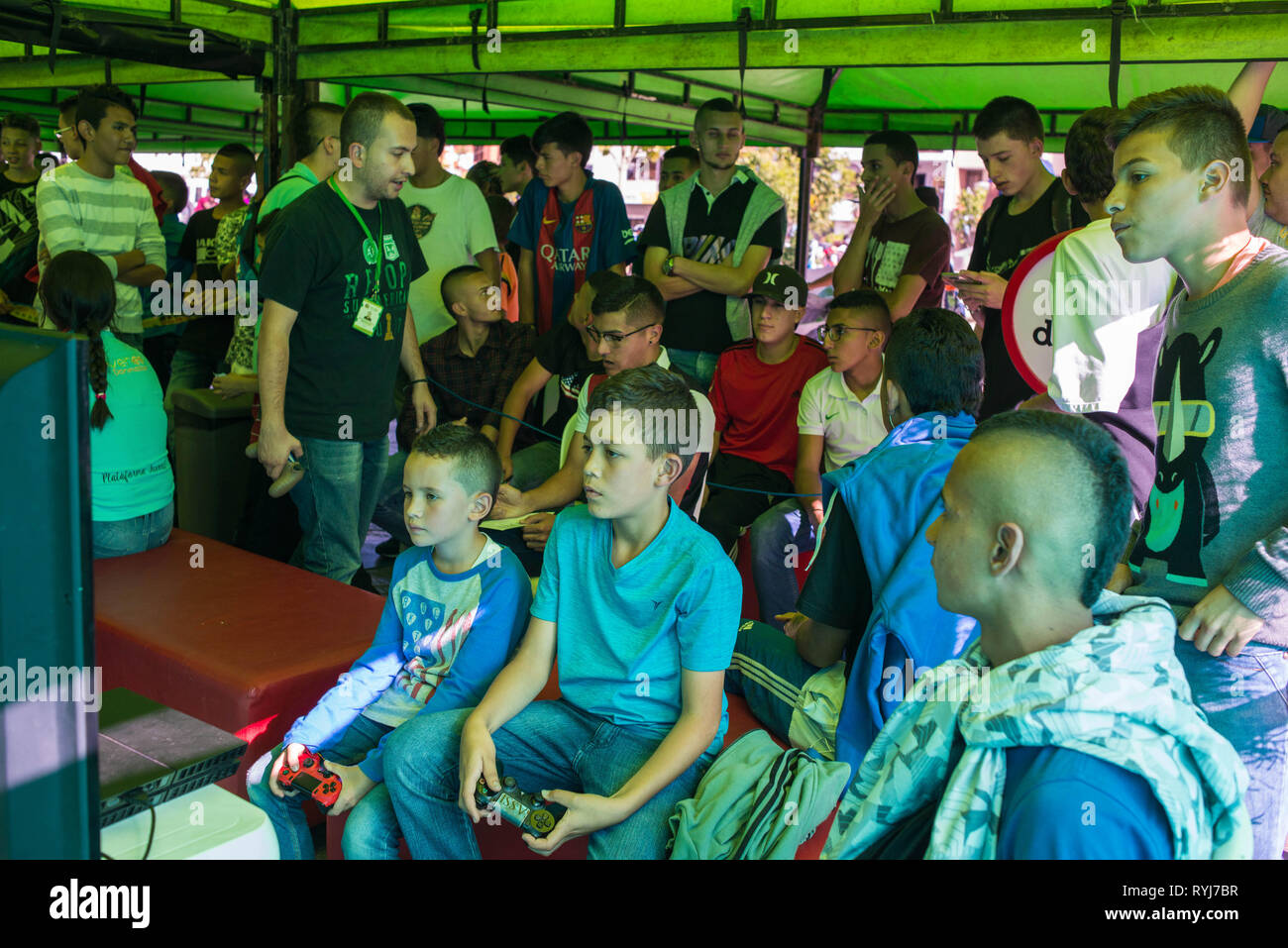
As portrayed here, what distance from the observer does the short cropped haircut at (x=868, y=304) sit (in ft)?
12.1

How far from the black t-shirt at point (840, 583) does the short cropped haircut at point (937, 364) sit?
0.36 metres

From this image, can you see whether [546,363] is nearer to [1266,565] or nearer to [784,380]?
[784,380]

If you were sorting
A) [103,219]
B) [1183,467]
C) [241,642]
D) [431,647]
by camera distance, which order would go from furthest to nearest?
[103,219] < [241,642] < [431,647] < [1183,467]

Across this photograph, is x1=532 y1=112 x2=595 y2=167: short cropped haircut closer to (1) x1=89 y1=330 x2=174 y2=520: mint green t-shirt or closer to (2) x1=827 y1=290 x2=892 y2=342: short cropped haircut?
(2) x1=827 y1=290 x2=892 y2=342: short cropped haircut

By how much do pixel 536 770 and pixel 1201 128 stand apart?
5.44ft

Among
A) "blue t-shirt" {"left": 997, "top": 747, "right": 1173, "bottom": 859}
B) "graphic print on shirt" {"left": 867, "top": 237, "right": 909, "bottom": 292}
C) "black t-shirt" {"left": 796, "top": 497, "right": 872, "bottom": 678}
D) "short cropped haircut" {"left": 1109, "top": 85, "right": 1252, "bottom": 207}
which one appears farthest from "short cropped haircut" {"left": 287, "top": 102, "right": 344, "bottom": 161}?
"blue t-shirt" {"left": 997, "top": 747, "right": 1173, "bottom": 859}

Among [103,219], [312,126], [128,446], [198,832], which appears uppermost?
[312,126]

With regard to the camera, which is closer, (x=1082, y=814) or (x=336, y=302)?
(x=1082, y=814)

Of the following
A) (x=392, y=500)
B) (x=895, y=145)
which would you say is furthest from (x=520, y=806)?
(x=895, y=145)

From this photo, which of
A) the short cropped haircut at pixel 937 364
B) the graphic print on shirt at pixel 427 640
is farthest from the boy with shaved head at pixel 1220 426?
the graphic print on shirt at pixel 427 640

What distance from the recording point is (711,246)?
175 inches

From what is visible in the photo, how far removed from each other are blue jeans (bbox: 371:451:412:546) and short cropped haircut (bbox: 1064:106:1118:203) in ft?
8.47

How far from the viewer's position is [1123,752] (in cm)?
108

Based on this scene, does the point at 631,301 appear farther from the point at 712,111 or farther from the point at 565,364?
the point at 712,111
